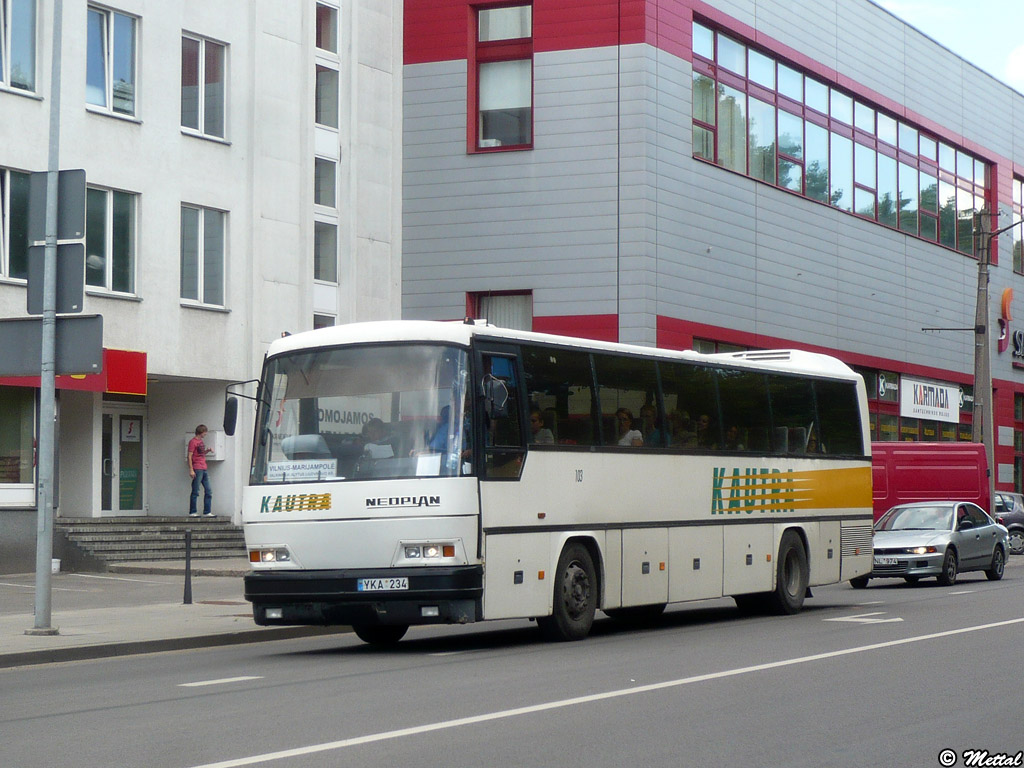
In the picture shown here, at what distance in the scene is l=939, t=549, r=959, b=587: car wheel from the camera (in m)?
25.7

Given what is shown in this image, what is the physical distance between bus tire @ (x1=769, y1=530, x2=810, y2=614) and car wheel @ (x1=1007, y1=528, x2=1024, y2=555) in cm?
2249

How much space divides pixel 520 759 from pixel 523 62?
3174 cm

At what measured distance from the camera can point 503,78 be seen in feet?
126

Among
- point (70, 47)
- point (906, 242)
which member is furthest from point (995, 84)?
point (70, 47)

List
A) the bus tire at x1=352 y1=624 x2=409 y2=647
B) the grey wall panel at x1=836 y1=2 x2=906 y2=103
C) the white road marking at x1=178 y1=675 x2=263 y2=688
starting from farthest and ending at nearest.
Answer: the grey wall panel at x1=836 y1=2 x2=906 y2=103
the bus tire at x1=352 y1=624 x2=409 y2=647
the white road marking at x1=178 y1=675 x2=263 y2=688

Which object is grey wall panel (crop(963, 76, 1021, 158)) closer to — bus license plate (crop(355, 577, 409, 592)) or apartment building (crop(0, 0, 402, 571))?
apartment building (crop(0, 0, 402, 571))

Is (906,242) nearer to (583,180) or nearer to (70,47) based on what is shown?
(583,180)

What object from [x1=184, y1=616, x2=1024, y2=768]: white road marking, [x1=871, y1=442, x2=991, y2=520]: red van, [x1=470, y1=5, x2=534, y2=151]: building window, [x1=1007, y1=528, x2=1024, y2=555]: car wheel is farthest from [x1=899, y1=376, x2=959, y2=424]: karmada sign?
[x1=184, y1=616, x2=1024, y2=768]: white road marking

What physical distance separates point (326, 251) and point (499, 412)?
2035cm

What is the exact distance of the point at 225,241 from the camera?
3067 cm

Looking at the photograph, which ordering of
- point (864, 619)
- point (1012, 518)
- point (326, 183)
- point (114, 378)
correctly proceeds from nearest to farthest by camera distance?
point (864, 619) < point (114, 378) < point (326, 183) < point (1012, 518)

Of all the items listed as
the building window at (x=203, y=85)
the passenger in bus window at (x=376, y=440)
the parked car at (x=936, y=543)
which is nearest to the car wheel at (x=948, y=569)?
the parked car at (x=936, y=543)

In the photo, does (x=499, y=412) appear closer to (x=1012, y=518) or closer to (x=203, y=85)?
(x=203, y=85)

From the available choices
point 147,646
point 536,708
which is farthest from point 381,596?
point 536,708
